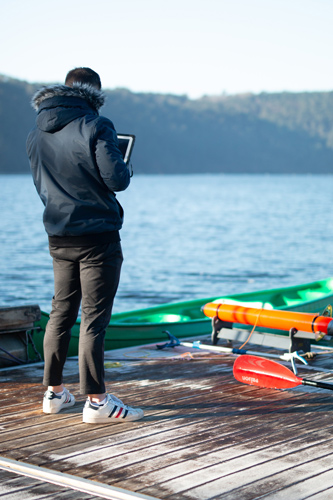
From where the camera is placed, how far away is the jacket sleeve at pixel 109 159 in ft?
11.9

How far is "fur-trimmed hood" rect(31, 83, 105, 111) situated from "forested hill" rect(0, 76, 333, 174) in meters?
125

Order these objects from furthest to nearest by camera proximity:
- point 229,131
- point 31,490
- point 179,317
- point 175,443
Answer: point 229,131 → point 179,317 → point 175,443 → point 31,490

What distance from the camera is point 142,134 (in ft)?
434

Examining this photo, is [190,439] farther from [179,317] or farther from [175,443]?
[179,317]

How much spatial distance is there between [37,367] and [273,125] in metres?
152

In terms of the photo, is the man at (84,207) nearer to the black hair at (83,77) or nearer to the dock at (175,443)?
the black hair at (83,77)

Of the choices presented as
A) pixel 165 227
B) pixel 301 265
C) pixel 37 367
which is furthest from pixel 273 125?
pixel 37 367

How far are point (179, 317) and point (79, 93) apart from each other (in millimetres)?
5757

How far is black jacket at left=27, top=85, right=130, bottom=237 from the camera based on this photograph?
3.65 m

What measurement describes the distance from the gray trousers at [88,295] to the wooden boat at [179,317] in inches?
92.9

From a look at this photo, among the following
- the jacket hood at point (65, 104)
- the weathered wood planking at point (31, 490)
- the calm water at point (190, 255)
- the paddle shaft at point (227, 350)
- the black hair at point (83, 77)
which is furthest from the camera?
the calm water at point (190, 255)

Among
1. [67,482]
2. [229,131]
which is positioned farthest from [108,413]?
[229,131]

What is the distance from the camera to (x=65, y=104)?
379 centimetres

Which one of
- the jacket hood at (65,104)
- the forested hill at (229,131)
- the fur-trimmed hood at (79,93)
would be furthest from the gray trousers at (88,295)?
the forested hill at (229,131)
